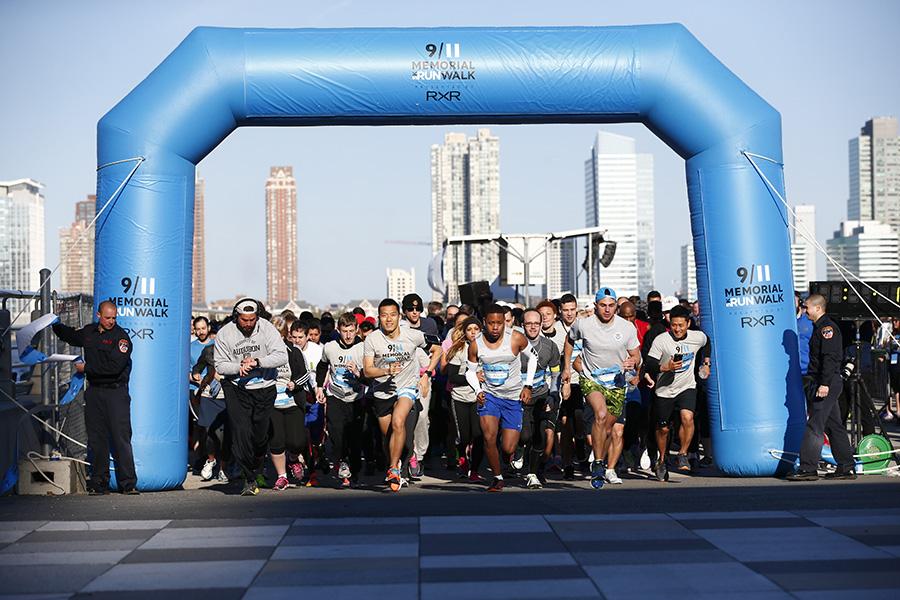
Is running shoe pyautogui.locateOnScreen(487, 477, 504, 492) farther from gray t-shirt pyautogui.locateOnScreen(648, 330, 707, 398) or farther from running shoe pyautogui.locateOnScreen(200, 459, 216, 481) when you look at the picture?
running shoe pyautogui.locateOnScreen(200, 459, 216, 481)

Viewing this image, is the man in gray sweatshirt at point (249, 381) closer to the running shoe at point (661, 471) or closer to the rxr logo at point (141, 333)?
the rxr logo at point (141, 333)

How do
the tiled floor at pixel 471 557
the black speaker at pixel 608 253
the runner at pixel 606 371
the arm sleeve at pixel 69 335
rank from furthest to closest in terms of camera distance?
the black speaker at pixel 608 253 < the runner at pixel 606 371 < the arm sleeve at pixel 69 335 < the tiled floor at pixel 471 557

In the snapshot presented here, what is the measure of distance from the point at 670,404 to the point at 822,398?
1533 millimetres

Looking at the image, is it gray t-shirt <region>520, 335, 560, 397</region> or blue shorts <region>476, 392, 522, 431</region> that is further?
gray t-shirt <region>520, 335, 560, 397</region>

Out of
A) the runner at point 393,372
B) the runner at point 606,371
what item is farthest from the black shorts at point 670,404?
the runner at point 393,372

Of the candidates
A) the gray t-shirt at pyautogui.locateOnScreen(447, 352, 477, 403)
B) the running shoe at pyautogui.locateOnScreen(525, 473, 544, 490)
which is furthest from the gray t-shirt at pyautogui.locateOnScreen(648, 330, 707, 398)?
the gray t-shirt at pyautogui.locateOnScreen(447, 352, 477, 403)

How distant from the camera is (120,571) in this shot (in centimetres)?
771

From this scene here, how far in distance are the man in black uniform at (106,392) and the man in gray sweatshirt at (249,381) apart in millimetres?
935

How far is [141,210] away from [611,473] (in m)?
5.28

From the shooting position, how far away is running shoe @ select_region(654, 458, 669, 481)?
12398 millimetres

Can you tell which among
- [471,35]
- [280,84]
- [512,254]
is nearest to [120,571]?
[280,84]

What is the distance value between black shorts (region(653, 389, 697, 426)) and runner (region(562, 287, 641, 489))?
23.9 inches

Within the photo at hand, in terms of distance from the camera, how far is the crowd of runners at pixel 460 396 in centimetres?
1179

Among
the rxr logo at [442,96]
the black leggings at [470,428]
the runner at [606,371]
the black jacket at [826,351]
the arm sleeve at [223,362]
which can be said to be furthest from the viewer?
the black leggings at [470,428]
